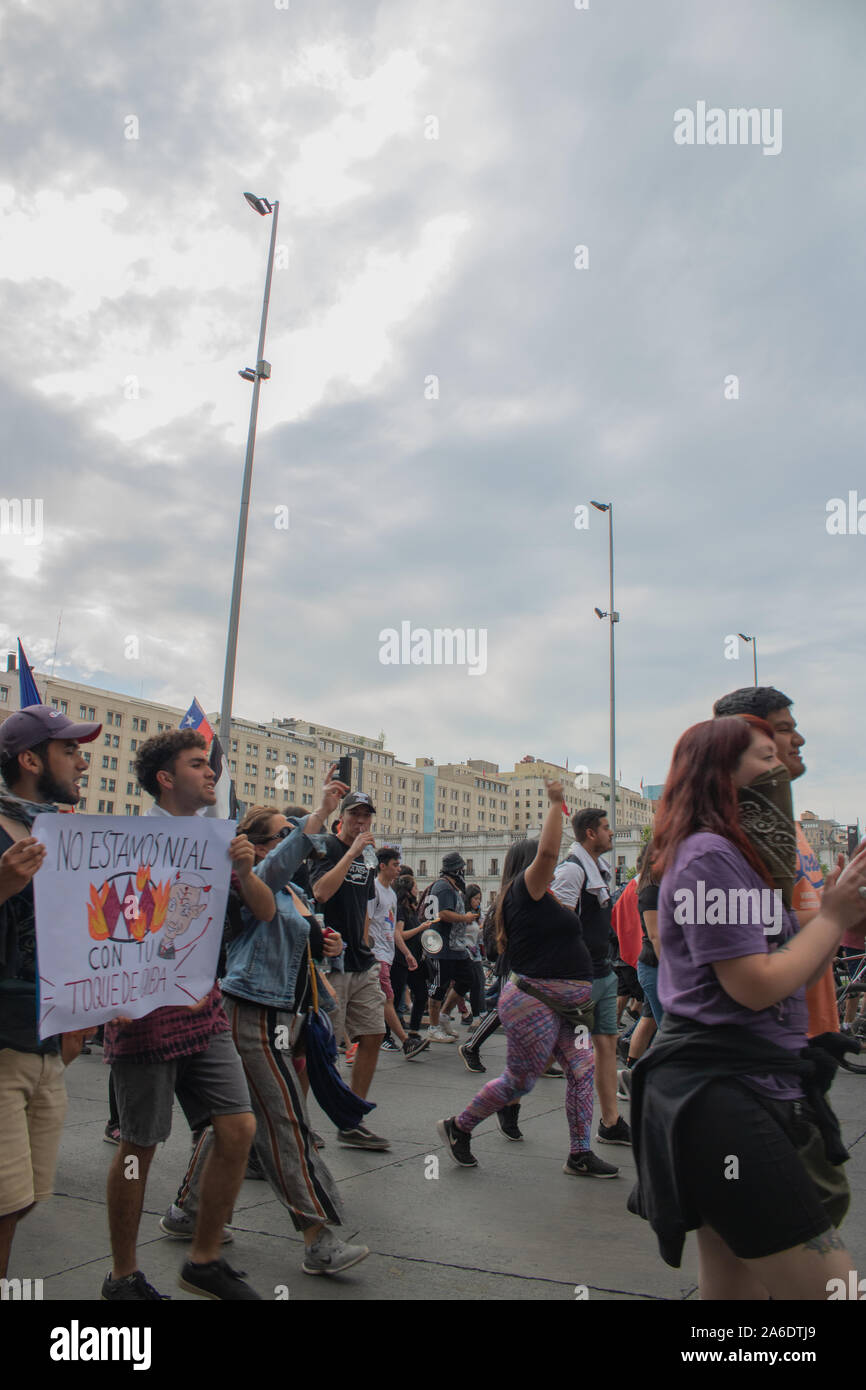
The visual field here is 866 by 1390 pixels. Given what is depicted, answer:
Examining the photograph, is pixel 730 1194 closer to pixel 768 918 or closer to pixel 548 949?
pixel 768 918

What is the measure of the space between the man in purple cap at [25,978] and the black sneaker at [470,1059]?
541cm

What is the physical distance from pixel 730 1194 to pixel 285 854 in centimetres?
255

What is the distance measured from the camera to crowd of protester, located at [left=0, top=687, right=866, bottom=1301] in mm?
2184

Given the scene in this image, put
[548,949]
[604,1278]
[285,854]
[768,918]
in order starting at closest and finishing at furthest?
[768,918], [604,1278], [285,854], [548,949]

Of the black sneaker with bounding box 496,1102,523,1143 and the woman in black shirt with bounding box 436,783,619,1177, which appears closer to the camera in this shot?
the woman in black shirt with bounding box 436,783,619,1177

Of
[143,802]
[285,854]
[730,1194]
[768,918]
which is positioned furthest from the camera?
[143,802]

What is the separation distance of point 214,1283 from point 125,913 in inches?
51.2

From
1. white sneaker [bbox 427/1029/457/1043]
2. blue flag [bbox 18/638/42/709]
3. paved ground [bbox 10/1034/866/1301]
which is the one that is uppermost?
blue flag [bbox 18/638/42/709]

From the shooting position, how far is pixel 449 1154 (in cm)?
602

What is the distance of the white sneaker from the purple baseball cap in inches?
364

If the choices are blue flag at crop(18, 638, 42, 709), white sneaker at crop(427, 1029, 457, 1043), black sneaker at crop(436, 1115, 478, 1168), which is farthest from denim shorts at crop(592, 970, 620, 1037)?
white sneaker at crop(427, 1029, 457, 1043)

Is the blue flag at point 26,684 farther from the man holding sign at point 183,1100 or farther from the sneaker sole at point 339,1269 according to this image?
the sneaker sole at point 339,1269
